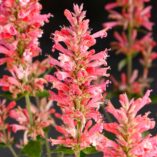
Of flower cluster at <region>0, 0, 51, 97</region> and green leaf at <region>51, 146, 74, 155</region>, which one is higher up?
flower cluster at <region>0, 0, 51, 97</region>

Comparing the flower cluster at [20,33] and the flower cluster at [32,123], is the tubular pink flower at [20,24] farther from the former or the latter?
the flower cluster at [32,123]

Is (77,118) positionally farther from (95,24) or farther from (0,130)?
(95,24)

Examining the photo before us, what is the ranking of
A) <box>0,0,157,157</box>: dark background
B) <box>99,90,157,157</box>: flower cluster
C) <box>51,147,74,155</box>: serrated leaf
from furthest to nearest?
<box>0,0,157,157</box>: dark background < <box>51,147,74,155</box>: serrated leaf < <box>99,90,157,157</box>: flower cluster

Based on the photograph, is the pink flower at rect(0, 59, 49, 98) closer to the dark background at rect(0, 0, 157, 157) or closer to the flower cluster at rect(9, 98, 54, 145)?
the flower cluster at rect(9, 98, 54, 145)

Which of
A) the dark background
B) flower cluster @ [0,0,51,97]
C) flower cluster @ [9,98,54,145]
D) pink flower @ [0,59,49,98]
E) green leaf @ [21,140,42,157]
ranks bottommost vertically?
green leaf @ [21,140,42,157]

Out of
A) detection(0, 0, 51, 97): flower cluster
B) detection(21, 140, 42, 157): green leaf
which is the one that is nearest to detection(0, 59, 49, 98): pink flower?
detection(0, 0, 51, 97): flower cluster

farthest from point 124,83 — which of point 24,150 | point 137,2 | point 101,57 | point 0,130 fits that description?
point 101,57

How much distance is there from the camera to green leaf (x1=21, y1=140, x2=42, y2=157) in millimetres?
1519

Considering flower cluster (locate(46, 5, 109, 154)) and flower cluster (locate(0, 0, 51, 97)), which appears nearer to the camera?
flower cluster (locate(46, 5, 109, 154))

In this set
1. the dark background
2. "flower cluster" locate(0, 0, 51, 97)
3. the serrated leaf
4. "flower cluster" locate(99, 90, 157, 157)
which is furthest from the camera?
the dark background

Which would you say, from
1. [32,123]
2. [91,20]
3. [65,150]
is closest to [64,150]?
[65,150]

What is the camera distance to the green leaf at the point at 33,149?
1.52m

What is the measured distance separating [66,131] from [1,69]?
2857 mm

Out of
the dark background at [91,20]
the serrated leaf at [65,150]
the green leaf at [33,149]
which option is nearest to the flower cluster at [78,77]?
the serrated leaf at [65,150]
